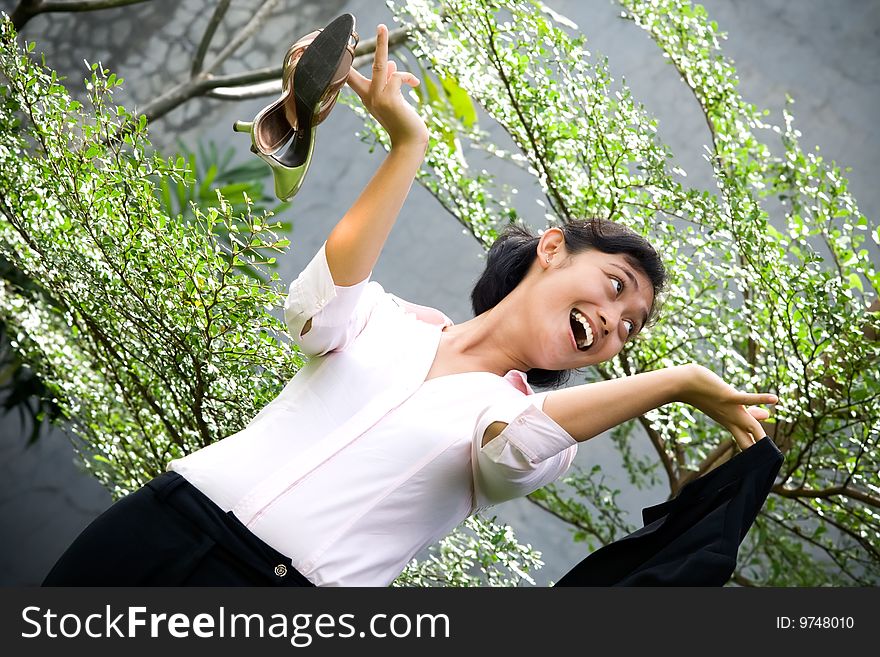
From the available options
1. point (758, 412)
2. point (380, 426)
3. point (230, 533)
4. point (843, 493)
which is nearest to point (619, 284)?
point (758, 412)

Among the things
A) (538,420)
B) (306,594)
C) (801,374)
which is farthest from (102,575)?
(801,374)

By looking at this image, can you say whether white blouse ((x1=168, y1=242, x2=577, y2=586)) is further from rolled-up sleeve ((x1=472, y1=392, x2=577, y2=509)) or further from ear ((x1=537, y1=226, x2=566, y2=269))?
ear ((x1=537, y1=226, x2=566, y2=269))

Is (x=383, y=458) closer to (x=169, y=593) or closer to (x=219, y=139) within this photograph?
(x=169, y=593)

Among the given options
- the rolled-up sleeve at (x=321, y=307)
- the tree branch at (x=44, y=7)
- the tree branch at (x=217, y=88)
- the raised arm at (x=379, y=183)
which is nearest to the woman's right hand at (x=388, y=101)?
the raised arm at (x=379, y=183)

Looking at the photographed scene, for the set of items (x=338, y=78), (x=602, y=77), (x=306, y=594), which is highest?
(x=602, y=77)

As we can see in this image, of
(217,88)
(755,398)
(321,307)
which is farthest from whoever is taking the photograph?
(217,88)

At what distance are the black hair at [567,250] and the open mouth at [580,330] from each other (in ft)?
0.28

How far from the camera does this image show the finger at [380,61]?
96 centimetres

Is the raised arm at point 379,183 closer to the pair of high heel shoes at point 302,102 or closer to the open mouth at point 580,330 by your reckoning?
the pair of high heel shoes at point 302,102

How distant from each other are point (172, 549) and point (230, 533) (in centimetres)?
6

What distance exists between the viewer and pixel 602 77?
1745 millimetres

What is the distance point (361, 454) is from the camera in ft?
3.10

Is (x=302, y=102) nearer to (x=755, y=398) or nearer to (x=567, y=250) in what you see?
(x=567, y=250)

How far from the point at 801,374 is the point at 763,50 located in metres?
2.22
